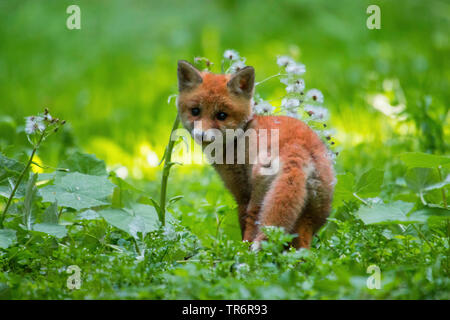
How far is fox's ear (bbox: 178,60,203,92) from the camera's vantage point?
3586mm

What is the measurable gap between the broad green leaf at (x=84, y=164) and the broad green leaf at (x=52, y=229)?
0.62m

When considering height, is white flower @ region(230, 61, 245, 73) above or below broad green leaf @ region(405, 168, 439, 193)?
above

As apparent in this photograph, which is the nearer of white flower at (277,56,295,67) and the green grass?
the green grass

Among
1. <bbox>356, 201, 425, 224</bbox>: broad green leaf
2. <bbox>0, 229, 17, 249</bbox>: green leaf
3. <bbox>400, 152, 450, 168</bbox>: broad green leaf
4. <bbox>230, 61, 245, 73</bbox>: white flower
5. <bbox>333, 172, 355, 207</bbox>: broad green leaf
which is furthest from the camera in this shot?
<bbox>230, 61, 245, 73</bbox>: white flower

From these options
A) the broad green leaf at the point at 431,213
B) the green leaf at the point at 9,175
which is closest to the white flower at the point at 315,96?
the broad green leaf at the point at 431,213

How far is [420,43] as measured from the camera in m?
8.51

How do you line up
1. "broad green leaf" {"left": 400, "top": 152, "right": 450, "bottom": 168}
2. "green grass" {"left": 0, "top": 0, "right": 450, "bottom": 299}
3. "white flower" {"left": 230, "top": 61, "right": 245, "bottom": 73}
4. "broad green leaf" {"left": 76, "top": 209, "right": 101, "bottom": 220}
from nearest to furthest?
1. "green grass" {"left": 0, "top": 0, "right": 450, "bottom": 299}
2. "broad green leaf" {"left": 400, "top": 152, "right": 450, "bottom": 168}
3. "broad green leaf" {"left": 76, "top": 209, "right": 101, "bottom": 220}
4. "white flower" {"left": 230, "top": 61, "right": 245, "bottom": 73}

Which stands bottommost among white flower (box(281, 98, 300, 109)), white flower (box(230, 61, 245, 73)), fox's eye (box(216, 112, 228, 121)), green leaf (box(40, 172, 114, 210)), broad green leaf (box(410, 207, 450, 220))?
broad green leaf (box(410, 207, 450, 220))

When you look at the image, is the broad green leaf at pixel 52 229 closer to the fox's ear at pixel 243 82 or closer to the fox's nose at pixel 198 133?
the fox's nose at pixel 198 133

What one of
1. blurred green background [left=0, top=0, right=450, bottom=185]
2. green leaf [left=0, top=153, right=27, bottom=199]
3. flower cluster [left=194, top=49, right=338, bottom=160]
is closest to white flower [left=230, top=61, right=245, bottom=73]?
flower cluster [left=194, top=49, right=338, bottom=160]

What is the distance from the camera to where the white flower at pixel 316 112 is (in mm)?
3598

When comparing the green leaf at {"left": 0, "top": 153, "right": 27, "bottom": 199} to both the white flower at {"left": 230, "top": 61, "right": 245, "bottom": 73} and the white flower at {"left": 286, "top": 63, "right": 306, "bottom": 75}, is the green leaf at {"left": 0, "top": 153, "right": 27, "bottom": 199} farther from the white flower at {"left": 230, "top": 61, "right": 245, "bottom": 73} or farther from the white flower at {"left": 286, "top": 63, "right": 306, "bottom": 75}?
the white flower at {"left": 286, "top": 63, "right": 306, "bottom": 75}

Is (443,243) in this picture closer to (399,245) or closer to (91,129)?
(399,245)

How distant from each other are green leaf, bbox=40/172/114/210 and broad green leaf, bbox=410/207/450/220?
5.36 feet
